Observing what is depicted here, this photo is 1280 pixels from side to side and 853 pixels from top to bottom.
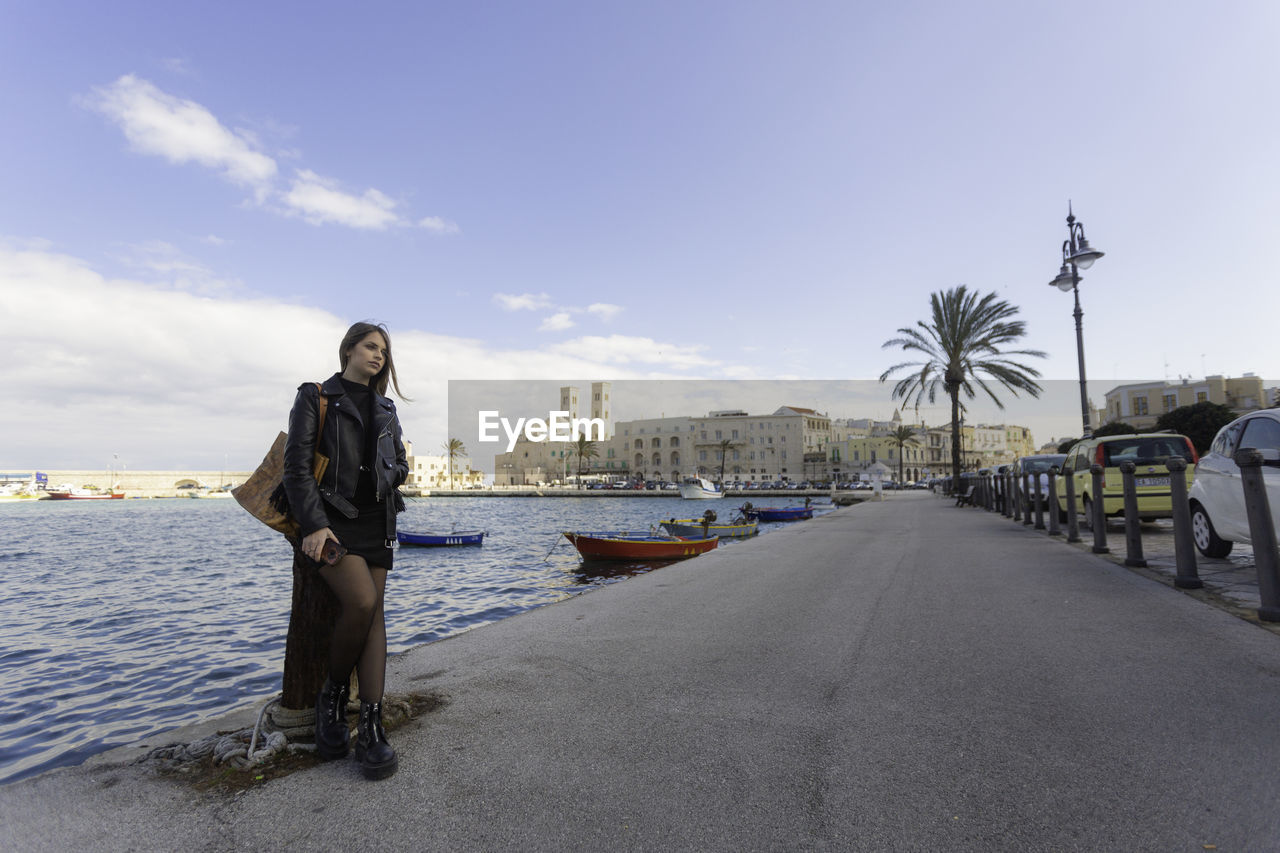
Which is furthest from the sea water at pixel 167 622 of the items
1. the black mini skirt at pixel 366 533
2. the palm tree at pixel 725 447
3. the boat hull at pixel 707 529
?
the palm tree at pixel 725 447

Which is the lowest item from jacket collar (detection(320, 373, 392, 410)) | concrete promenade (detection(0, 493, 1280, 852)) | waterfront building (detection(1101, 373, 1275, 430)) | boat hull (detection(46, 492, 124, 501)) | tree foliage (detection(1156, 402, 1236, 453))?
boat hull (detection(46, 492, 124, 501))

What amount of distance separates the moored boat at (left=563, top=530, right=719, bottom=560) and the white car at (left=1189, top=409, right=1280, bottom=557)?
1487 cm

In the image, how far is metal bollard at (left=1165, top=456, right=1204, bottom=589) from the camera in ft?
21.2

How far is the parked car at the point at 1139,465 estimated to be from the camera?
12172mm

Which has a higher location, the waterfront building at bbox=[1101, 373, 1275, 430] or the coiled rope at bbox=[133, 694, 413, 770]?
the waterfront building at bbox=[1101, 373, 1275, 430]

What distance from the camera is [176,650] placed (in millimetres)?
11016

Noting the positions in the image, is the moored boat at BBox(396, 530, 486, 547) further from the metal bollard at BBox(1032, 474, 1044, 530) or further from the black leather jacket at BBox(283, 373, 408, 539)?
the black leather jacket at BBox(283, 373, 408, 539)

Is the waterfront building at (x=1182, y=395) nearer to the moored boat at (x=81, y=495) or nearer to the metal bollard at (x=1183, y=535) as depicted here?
the metal bollard at (x=1183, y=535)

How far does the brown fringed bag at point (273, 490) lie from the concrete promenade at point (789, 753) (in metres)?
1.07

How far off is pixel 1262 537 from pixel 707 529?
2134cm

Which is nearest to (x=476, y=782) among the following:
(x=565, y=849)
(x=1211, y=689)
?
(x=565, y=849)

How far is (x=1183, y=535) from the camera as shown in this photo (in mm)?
6641

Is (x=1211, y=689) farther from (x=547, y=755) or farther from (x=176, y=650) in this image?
(x=176, y=650)

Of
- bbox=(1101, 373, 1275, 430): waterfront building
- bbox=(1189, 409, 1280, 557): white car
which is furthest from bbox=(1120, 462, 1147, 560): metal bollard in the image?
bbox=(1101, 373, 1275, 430): waterfront building
